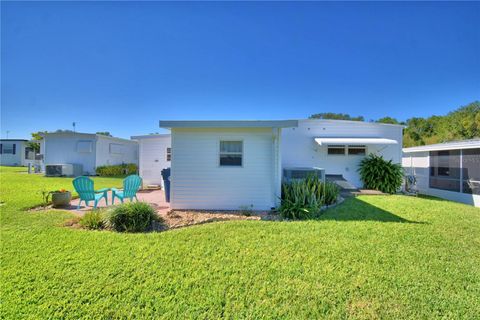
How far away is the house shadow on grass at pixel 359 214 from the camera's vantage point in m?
6.52

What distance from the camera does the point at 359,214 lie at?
23.1 feet

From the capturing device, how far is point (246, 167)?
7488 millimetres

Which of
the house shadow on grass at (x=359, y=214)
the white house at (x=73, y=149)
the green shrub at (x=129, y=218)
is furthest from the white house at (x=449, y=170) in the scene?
the white house at (x=73, y=149)

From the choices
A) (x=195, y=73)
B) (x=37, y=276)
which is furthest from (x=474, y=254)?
(x=195, y=73)

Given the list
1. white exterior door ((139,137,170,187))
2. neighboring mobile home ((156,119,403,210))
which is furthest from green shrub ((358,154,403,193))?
white exterior door ((139,137,170,187))

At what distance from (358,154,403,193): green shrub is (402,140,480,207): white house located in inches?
72.4

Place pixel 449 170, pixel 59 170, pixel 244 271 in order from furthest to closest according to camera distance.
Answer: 1. pixel 59 170
2. pixel 449 170
3. pixel 244 271

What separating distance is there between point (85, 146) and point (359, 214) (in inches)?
884

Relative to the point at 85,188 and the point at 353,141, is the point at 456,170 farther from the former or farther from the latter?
the point at 85,188

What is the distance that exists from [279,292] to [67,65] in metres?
13.7

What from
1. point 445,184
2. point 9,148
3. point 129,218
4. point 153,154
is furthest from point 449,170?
point 9,148

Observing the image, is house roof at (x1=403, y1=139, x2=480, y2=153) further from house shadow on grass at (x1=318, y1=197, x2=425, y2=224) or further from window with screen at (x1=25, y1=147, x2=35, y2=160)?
window with screen at (x1=25, y1=147, x2=35, y2=160)

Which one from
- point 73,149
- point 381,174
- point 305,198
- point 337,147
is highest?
point 73,149

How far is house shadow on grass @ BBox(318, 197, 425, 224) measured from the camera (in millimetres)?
6521
